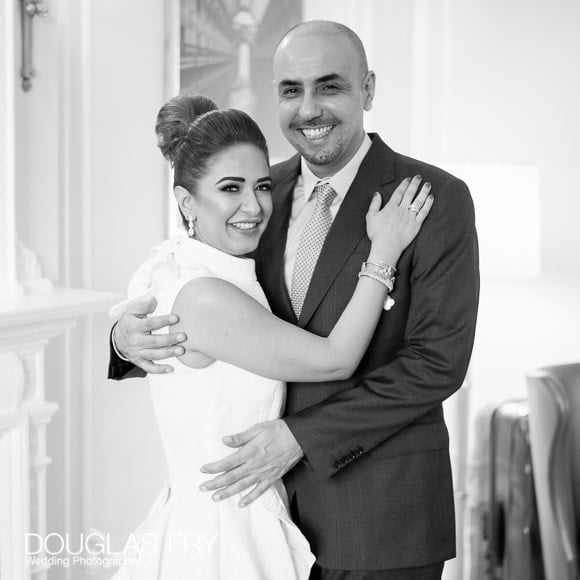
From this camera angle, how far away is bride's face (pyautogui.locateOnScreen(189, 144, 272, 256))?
1.91m

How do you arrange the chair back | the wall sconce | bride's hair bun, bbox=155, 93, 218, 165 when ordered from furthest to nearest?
the chair back → the wall sconce → bride's hair bun, bbox=155, 93, 218, 165

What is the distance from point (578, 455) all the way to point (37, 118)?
2.20 m

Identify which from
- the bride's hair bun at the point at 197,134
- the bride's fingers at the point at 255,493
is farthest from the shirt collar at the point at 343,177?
the bride's fingers at the point at 255,493

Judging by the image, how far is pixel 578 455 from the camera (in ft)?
11.1

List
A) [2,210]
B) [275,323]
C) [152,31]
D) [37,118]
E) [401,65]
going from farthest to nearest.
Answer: [401,65], [152,31], [37,118], [2,210], [275,323]

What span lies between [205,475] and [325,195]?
2.21ft

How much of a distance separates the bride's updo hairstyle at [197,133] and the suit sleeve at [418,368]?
417 mm

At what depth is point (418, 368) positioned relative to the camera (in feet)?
6.22

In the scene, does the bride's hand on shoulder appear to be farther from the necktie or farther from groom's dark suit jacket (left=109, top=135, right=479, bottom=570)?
the necktie

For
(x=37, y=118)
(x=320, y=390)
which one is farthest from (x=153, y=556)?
(x=37, y=118)

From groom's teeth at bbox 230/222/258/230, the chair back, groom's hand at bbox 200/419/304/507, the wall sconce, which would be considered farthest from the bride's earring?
the chair back

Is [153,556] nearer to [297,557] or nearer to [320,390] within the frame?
[297,557]

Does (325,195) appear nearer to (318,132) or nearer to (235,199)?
(318,132)

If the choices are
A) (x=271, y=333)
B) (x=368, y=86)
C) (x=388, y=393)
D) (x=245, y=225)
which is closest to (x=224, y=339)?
(x=271, y=333)
